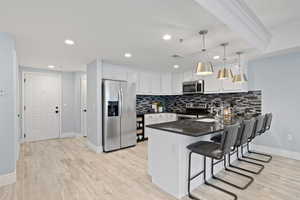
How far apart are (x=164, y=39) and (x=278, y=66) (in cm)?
278

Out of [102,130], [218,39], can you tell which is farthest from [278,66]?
[102,130]

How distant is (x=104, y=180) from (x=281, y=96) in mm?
4054

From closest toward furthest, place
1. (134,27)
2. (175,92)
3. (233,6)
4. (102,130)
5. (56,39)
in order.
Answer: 1. (233,6)
2. (134,27)
3. (56,39)
4. (102,130)
5. (175,92)

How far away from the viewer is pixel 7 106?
2516 millimetres

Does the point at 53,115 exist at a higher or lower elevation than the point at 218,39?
lower

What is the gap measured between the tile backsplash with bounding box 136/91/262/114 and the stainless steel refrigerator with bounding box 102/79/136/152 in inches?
44.7

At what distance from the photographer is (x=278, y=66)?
3510 millimetres

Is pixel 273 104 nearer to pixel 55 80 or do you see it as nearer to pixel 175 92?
pixel 175 92

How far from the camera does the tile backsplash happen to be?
3992 millimetres

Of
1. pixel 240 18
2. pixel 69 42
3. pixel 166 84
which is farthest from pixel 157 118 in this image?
pixel 240 18

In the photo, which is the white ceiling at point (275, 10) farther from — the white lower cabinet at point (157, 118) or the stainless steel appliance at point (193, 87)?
the white lower cabinet at point (157, 118)

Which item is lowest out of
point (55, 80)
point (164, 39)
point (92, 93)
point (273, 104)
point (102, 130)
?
point (102, 130)

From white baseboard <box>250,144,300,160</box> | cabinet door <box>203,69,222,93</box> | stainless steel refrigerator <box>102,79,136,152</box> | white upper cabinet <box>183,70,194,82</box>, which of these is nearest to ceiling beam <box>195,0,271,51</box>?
cabinet door <box>203,69,222,93</box>

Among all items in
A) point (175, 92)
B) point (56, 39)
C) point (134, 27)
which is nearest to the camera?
point (134, 27)
